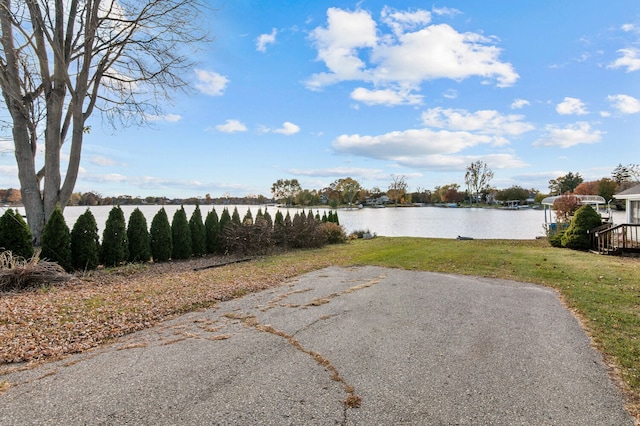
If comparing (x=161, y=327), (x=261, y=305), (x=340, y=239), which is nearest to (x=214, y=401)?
(x=161, y=327)

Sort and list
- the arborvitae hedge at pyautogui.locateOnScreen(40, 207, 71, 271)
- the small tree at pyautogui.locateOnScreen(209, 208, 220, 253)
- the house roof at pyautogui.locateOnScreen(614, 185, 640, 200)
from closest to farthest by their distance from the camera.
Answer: the arborvitae hedge at pyautogui.locateOnScreen(40, 207, 71, 271), the small tree at pyautogui.locateOnScreen(209, 208, 220, 253), the house roof at pyautogui.locateOnScreen(614, 185, 640, 200)

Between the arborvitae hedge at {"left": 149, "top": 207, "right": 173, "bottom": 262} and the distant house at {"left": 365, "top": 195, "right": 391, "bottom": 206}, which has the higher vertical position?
the distant house at {"left": 365, "top": 195, "right": 391, "bottom": 206}

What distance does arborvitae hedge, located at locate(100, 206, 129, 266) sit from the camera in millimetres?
8727

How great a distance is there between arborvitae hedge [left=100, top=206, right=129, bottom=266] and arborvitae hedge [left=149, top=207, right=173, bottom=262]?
969 mm

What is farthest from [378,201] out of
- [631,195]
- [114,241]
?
[114,241]

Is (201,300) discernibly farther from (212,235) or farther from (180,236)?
(212,235)

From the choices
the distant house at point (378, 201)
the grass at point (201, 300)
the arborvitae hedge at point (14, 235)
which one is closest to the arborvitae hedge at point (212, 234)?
the grass at point (201, 300)

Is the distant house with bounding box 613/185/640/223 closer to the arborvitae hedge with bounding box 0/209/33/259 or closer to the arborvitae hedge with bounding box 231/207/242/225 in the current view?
the arborvitae hedge with bounding box 231/207/242/225

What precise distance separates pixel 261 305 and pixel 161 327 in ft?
4.60

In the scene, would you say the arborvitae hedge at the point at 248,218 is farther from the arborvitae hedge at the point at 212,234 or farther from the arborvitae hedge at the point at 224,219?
the arborvitae hedge at the point at 212,234

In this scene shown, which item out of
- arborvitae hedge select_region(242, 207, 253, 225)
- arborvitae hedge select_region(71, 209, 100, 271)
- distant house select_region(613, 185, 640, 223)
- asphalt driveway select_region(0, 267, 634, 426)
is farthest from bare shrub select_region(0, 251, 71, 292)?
distant house select_region(613, 185, 640, 223)

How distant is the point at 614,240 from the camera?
1172cm

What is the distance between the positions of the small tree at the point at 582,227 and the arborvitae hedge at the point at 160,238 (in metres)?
14.9

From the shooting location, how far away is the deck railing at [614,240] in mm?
11172
